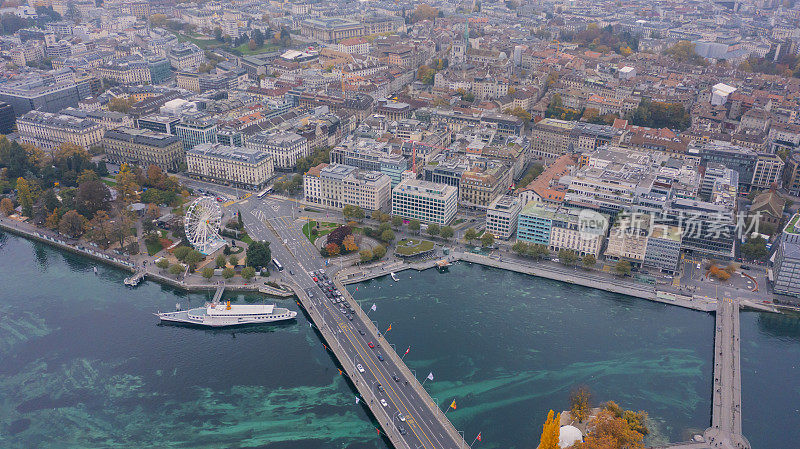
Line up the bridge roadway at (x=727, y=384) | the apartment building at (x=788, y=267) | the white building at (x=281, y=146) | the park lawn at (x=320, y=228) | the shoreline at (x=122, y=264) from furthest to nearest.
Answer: the white building at (x=281, y=146), the park lawn at (x=320, y=228), the shoreline at (x=122, y=264), the apartment building at (x=788, y=267), the bridge roadway at (x=727, y=384)

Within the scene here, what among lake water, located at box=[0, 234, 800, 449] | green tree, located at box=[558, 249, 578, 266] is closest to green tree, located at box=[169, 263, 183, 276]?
lake water, located at box=[0, 234, 800, 449]

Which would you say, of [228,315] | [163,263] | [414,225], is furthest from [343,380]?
[163,263]

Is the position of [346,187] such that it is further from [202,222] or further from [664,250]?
[664,250]

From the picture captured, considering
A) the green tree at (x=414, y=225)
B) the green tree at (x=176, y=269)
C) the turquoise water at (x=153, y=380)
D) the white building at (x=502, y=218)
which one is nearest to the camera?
the turquoise water at (x=153, y=380)

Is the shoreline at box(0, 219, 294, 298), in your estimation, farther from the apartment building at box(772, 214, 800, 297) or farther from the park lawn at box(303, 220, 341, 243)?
the apartment building at box(772, 214, 800, 297)

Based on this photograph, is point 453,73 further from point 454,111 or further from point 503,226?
point 503,226

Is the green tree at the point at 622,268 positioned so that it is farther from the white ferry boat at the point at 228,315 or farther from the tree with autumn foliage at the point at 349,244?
the white ferry boat at the point at 228,315

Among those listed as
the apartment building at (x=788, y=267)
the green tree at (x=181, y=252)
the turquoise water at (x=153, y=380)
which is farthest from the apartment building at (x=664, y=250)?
the green tree at (x=181, y=252)
